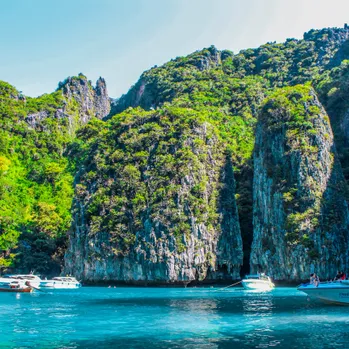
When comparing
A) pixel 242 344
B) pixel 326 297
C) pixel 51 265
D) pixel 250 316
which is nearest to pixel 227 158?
pixel 51 265

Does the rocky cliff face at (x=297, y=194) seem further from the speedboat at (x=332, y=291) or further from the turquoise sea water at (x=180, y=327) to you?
the turquoise sea water at (x=180, y=327)

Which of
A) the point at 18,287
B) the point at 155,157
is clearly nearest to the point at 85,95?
the point at 155,157

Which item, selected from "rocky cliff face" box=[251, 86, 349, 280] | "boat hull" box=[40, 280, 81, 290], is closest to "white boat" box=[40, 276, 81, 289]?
"boat hull" box=[40, 280, 81, 290]

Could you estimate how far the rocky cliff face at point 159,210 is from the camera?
3105 inches

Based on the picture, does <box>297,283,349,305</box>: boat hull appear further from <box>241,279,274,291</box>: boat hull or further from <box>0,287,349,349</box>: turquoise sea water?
<box>241,279,274,291</box>: boat hull

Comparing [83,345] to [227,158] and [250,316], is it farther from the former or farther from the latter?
[227,158]

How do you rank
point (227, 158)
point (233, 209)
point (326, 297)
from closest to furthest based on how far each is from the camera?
point (326, 297) → point (233, 209) → point (227, 158)

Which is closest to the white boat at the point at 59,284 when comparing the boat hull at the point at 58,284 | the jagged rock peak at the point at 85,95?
the boat hull at the point at 58,284

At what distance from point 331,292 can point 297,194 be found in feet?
132

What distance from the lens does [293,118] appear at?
82.8 metres

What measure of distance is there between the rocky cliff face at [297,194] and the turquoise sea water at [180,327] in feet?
107

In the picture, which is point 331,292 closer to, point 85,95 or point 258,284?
point 258,284

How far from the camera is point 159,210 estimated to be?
82.0m

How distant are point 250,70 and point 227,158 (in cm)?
7051
